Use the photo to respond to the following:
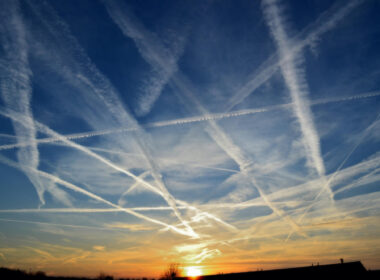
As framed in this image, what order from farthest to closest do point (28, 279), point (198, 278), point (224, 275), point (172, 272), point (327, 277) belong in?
point (172, 272) → point (28, 279) → point (198, 278) → point (224, 275) → point (327, 277)

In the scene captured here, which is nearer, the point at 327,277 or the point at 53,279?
the point at 327,277

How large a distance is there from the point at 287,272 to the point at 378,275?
14.9 m

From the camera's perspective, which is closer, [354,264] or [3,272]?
[354,264]

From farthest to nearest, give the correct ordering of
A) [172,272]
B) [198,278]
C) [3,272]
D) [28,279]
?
[172,272], [3,272], [28,279], [198,278]

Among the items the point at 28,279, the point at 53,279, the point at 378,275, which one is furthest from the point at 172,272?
the point at 378,275

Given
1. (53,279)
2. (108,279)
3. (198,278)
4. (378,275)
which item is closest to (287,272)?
(378,275)

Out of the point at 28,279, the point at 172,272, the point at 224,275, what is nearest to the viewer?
the point at 224,275

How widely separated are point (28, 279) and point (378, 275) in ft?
253

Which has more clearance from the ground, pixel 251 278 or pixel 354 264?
pixel 354 264

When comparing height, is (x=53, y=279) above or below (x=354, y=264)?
below

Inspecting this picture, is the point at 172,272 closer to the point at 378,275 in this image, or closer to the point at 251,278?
the point at 251,278

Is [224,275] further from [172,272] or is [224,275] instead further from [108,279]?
[108,279]

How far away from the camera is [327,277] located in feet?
109

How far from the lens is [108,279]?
320 feet
